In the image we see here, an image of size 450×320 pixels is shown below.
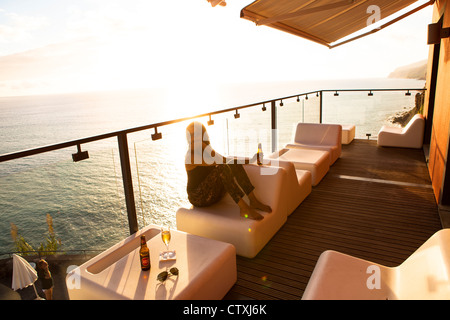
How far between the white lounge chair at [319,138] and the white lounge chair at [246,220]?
109 inches

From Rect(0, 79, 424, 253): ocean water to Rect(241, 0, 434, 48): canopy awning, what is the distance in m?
1.54

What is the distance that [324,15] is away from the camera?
5027mm

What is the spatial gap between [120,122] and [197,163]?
64.0 meters

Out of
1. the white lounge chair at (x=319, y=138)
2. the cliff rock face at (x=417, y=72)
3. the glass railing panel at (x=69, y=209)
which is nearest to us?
the white lounge chair at (x=319, y=138)

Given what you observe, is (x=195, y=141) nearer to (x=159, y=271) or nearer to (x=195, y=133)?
(x=195, y=133)

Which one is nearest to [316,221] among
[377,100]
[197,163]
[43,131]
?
[197,163]

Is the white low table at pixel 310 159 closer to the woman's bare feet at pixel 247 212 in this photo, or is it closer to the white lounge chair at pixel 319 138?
the white lounge chair at pixel 319 138

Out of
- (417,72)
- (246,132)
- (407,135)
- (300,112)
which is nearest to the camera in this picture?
(246,132)

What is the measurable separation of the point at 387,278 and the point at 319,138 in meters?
4.39

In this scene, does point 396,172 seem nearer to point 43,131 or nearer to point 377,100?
point 377,100

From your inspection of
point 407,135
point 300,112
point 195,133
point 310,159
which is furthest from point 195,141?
point 300,112

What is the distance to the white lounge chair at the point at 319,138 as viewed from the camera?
5.82 m

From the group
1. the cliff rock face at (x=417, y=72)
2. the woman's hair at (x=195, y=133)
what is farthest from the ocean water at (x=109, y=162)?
the cliff rock face at (x=417, y=72)
